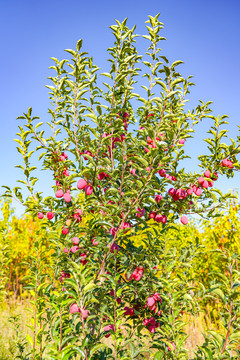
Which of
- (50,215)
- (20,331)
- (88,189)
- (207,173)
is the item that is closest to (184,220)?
(207,173)

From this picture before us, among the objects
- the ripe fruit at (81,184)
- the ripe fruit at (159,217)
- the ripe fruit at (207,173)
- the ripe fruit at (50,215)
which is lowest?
the ripe fruit at (159,217)

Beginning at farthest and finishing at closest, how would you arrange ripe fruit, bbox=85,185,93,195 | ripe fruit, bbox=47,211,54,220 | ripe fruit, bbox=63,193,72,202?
ripe fruit, bbox=47,211,54,220 < ripe fruit, bbox=63,193,72,202 < ripe fruit, bbox=85,185,93,195

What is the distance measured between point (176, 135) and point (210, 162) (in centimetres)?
39

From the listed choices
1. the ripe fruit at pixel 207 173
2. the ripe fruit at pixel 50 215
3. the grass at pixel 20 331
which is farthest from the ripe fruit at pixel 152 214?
the grass at pixel 20 331

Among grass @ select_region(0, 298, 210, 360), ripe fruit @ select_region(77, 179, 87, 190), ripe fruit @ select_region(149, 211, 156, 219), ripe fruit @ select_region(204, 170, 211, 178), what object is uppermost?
ripe fruit @ select_region(77, 179, 87, 190)

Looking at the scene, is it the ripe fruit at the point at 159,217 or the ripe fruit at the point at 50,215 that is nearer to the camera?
the ripe fruit at the point at 159,217

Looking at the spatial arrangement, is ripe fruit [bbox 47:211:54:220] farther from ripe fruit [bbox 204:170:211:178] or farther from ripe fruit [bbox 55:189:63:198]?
ripe fruit [bbox 204:170:211:178]

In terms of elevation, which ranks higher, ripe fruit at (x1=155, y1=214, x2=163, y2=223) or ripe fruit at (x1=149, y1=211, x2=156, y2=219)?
ripe fruit at (x1=149, y1=211, x2=156, y2=219)

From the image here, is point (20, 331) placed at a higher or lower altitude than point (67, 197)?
lower

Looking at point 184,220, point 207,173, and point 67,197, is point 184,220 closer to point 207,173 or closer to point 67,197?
point 207,173

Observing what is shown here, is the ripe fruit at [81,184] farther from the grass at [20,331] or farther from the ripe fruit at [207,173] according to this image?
the grass at [20,331]

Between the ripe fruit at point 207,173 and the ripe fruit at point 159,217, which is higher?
the ripe fruit at point 207,173

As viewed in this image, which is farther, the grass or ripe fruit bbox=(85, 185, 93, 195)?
the grass

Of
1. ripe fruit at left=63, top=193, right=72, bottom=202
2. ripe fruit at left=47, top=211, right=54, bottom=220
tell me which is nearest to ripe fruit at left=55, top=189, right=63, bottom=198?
ripe fruit at left=63, top=193, right=72, bottom=202
